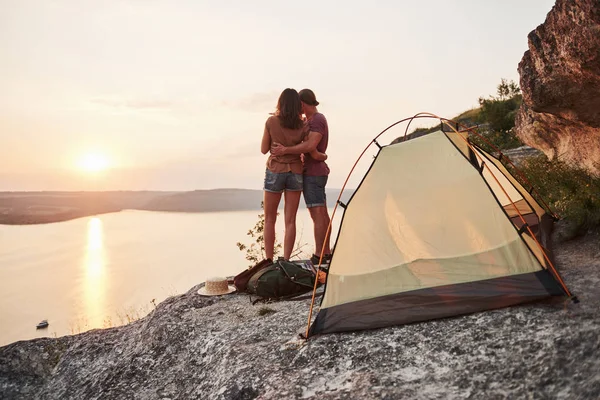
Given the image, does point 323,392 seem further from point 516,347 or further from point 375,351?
point 516,347

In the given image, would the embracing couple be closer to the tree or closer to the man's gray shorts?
the man's gray shorts

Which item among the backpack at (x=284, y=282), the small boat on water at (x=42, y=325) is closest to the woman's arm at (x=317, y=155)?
the backpack at (x=284, y=282)

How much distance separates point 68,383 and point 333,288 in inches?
163

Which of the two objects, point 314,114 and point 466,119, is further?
point 466,119

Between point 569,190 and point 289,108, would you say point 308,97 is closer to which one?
point 289,108

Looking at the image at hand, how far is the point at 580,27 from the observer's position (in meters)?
5.34

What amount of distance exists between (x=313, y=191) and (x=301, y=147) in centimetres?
83

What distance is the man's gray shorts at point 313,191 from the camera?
7371 millimetres

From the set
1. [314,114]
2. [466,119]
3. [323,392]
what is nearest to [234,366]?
[323,392]

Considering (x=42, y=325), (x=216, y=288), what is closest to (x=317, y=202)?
(x=216, y=288)

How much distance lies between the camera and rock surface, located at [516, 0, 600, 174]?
5.34 meters

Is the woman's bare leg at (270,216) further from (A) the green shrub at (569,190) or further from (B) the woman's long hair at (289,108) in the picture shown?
(A) the green shrub at (569,190)

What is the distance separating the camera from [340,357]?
437 centimetres

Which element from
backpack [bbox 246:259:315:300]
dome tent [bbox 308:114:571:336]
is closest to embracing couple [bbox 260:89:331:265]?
backpack [bbox 246:259:315:300]
